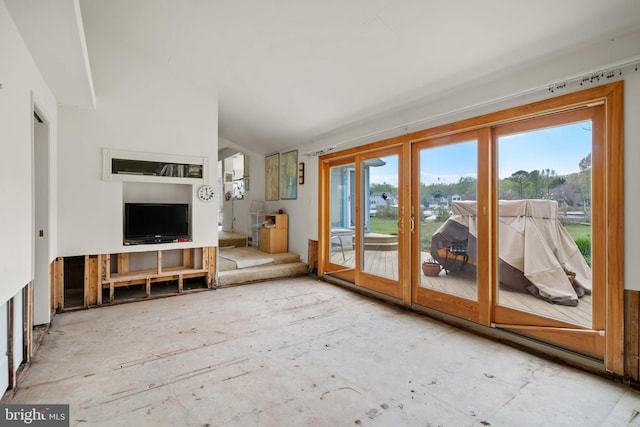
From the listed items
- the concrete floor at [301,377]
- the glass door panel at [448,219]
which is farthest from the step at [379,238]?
the concrete floor at [301,377]

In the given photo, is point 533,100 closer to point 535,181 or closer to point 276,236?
point 535,181

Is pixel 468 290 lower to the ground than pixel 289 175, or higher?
lower

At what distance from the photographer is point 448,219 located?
12.1ft

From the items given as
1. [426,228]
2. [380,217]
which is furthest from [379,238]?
[426,228]

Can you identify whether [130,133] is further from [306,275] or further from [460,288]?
[460,288]

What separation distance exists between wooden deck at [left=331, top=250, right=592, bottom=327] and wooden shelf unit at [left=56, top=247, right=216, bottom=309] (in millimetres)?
2274

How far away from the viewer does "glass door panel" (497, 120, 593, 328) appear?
8.77 feet

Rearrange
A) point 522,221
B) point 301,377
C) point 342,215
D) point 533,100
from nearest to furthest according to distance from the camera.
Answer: point 301,377 → point 533,100 → point 522,221 → point 342,215

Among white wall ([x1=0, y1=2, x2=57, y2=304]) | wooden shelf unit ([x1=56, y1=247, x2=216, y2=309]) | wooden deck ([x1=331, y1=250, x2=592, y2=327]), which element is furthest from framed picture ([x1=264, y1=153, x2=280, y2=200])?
white wall ([x1=0, y1=2, x2=57, y2=304])

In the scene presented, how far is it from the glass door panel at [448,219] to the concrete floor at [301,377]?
0.55 m

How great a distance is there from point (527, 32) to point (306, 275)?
479cm

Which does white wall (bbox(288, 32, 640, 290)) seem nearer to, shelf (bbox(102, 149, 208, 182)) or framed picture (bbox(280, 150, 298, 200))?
framed picture (bbox(280, 150, 298, 200))

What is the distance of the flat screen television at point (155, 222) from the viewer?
4.48 metres

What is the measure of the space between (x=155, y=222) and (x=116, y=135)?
132cm
